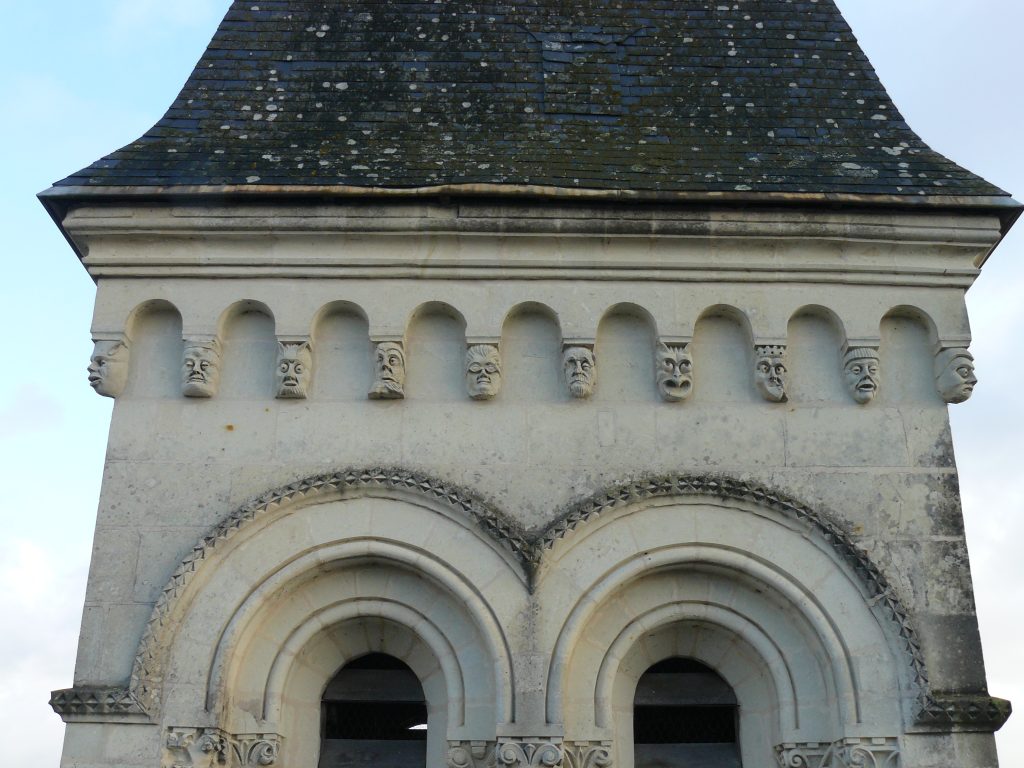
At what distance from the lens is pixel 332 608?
361 inches

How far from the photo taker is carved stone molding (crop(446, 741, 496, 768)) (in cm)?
863

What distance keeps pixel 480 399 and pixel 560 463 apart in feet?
2.61

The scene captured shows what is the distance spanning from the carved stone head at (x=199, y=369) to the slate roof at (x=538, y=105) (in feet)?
4.46

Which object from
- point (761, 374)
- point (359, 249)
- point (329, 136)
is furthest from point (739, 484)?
point (329, 136)

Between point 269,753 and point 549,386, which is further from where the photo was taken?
point 549,386

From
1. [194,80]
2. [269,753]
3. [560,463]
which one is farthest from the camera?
[194,80]

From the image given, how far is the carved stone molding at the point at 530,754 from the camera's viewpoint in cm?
841

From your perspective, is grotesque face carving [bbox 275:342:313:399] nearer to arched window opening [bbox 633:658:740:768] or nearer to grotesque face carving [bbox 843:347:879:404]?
arched window opening [bbox 633:658:740:768]

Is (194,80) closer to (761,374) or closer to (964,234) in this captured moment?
(761,374)

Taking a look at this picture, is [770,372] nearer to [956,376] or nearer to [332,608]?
[956,376]

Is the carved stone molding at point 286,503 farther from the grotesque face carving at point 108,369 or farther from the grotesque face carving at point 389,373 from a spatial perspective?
the grotesque face carving at point 108,369

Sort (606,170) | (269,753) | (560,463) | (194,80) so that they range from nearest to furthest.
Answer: (269,753)
(560,463)
(606,170)
(194,80)

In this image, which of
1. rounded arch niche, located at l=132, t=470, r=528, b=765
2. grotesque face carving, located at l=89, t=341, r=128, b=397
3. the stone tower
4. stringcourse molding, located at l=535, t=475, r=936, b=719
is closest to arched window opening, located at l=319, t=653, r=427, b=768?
the stone tower

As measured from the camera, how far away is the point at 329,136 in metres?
10.7
